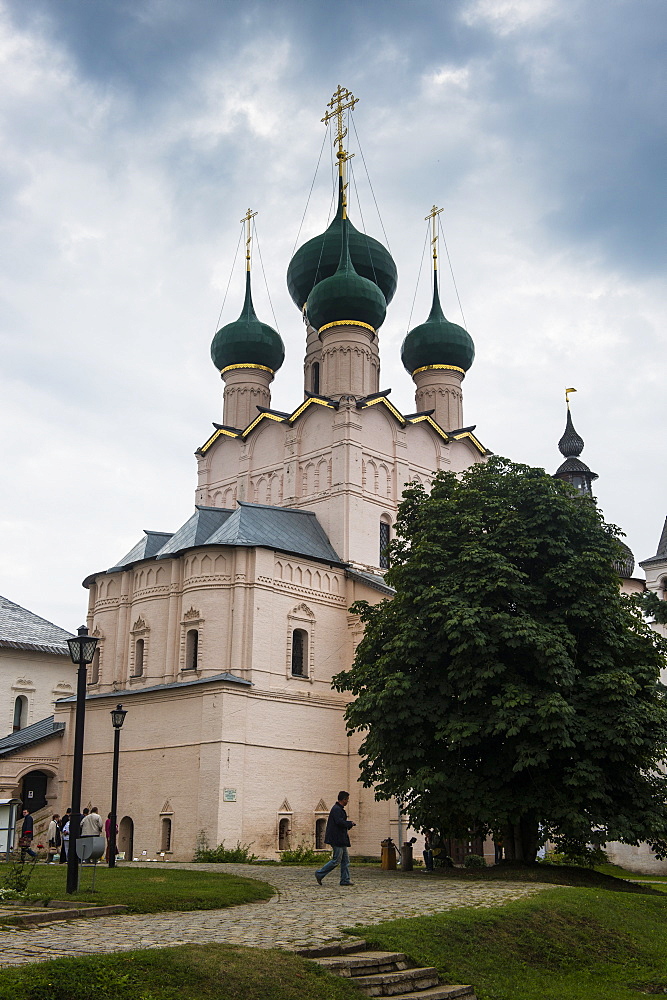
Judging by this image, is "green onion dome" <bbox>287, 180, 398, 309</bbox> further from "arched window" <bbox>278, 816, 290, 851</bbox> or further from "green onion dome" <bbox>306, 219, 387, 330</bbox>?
"arched window" <bbox>278, 816, 290, 851</bbox>

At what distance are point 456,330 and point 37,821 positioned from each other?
22475mm

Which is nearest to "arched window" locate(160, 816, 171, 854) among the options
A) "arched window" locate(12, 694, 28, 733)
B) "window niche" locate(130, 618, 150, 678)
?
"window niche" locate(130, 618, 150, 678)

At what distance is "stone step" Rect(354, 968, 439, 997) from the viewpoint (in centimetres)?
802

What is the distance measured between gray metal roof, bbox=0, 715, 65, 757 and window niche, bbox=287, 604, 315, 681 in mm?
8176

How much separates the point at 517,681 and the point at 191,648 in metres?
11.6

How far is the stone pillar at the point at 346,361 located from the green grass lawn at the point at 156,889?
18.8m

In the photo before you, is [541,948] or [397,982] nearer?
[397,982]

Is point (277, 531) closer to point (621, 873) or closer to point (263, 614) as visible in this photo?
point (263, 614)

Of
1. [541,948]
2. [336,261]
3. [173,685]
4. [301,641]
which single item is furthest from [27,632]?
[541,948]

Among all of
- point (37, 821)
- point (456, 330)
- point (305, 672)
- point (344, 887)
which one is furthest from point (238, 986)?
point (456, 330)

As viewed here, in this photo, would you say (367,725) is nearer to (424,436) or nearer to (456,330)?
(424,436)

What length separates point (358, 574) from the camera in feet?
92.7

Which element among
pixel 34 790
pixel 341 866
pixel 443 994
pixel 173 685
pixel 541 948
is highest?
pixel 173 685

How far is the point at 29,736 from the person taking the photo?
30828 mm
